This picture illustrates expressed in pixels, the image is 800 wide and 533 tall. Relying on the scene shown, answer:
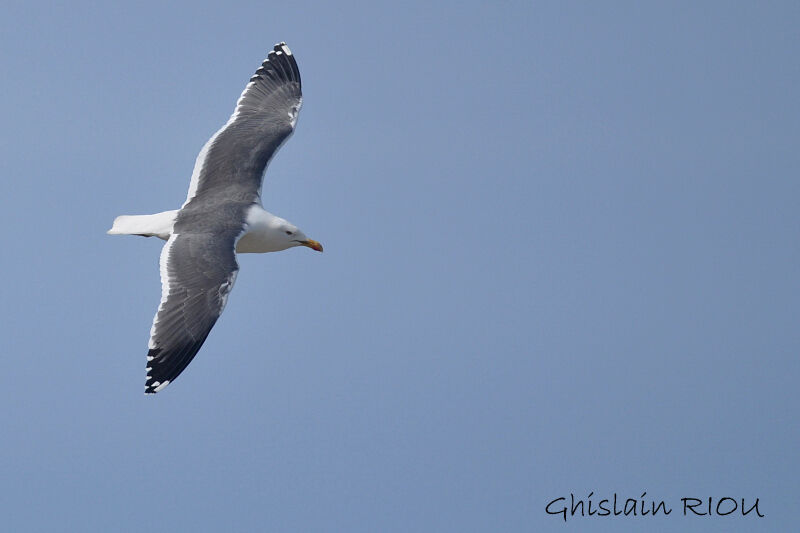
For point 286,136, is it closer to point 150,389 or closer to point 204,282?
point 204,282

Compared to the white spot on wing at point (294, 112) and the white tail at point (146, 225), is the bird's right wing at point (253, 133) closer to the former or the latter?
the white spot on wing at point (294, 112)

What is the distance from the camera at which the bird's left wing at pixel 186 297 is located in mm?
12070

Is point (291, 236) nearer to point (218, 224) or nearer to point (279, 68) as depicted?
point (218, 224)

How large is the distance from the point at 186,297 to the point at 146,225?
155 cm

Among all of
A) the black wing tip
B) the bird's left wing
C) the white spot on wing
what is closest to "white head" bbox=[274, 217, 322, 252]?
the bird's left wing

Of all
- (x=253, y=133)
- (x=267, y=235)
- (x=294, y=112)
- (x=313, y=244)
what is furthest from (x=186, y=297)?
(x=294, y=112)

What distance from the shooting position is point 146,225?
45.0ft

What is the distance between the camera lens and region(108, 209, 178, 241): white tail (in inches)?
535

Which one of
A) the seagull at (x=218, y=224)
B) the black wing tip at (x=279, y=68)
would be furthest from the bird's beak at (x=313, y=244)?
the black wing tip at (x=279, y=68)

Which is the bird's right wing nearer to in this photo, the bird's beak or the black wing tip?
the black wing tip

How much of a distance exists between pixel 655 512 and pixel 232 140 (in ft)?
20.9

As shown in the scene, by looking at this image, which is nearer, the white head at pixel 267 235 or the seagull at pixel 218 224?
the seagull at pixel 218 224

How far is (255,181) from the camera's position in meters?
14.6

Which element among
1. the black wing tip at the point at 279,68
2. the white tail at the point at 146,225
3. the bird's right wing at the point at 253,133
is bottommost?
the white tail at the point at 146,225
